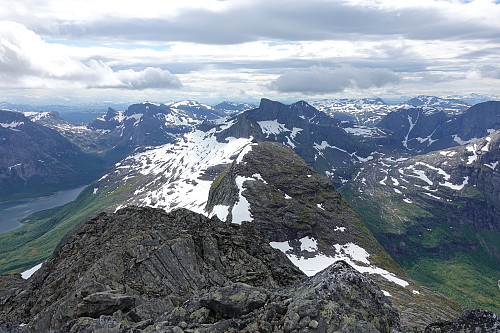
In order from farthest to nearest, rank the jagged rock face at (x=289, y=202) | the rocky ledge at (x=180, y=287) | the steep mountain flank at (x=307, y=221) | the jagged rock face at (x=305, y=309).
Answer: the jagged rock face at (x=289, y=202), the steep mountain flank at (x=307, y=221), the rocky ledge at (x=180, y=287), the jagged rock face at (x=305, y=309)

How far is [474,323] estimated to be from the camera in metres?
15.5

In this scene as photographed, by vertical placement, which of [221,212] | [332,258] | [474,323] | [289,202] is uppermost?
[474,323]

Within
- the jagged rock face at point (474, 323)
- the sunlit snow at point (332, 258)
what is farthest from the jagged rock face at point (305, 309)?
the sunlit snow at point (332, 258)

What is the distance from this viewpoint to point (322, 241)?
354 ft

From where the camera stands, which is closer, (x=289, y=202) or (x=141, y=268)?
(x=141, y=268)

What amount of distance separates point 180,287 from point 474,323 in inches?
1036

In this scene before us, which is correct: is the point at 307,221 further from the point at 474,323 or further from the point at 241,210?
the point at 474,323

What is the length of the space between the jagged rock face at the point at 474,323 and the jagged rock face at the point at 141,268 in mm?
15856

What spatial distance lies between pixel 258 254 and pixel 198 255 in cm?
854

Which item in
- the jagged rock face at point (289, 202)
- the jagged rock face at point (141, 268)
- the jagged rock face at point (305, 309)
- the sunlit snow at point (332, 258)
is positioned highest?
the jagged rock face at point (305, 309)

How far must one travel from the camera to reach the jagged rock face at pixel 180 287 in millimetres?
17047

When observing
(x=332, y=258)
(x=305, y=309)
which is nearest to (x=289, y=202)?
(x=332, y=258)

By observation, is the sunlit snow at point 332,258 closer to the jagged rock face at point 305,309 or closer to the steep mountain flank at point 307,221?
the steep mountain flank at point 307,221

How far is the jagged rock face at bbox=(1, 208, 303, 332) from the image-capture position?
25.3 metres
